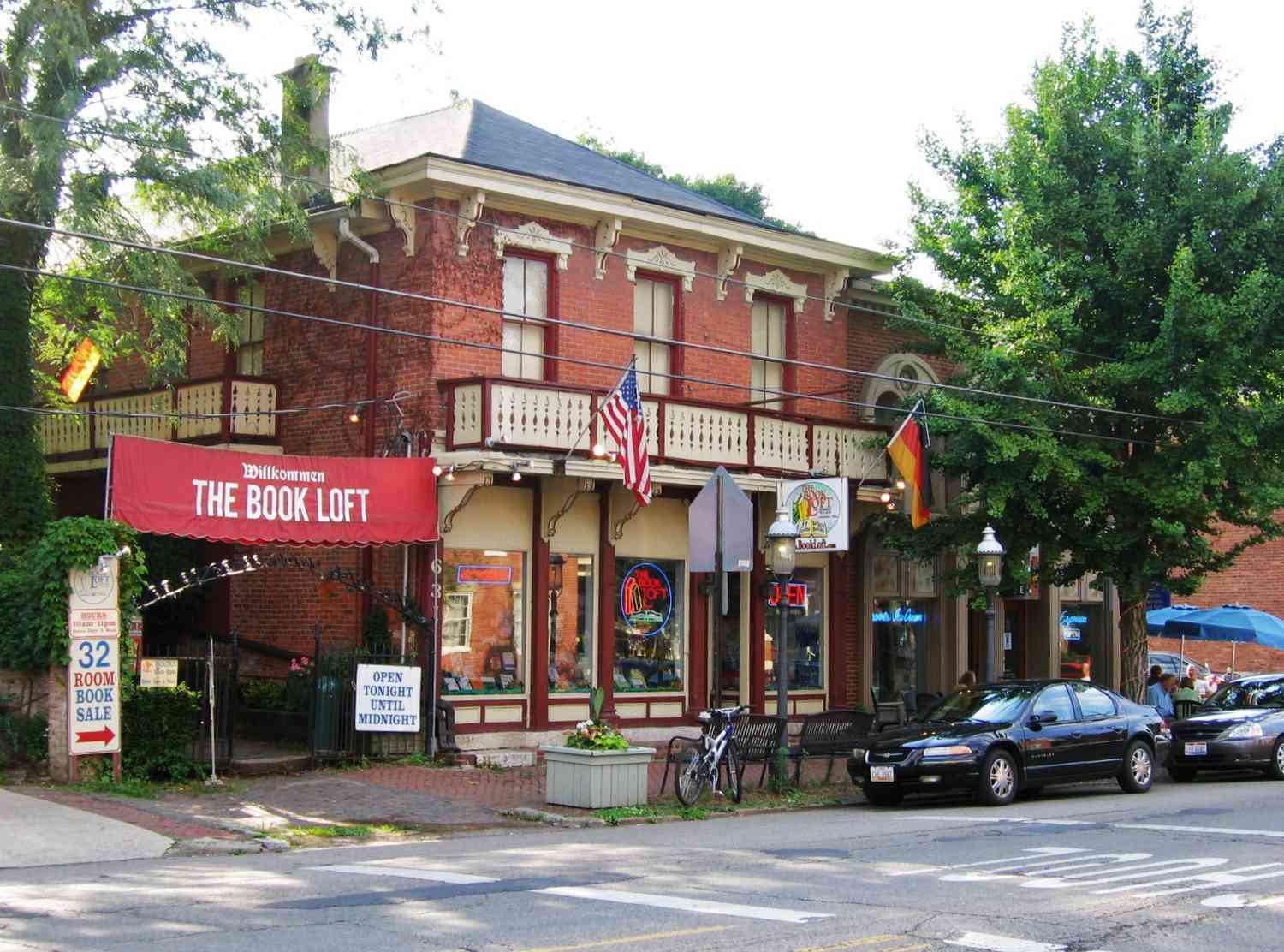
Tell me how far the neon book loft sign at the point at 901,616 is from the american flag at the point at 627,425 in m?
8.59

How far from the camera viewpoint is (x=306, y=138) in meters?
20.2

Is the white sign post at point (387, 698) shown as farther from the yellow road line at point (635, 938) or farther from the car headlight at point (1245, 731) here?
the car headlight at point (1245, 731)

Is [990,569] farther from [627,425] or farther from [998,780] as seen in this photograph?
[627,425]

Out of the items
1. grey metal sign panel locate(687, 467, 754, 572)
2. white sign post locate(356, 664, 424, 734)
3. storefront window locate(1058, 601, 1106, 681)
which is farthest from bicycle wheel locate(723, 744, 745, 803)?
storefront window locate(1058, 601, 1106, 681)

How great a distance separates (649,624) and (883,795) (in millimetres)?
6445

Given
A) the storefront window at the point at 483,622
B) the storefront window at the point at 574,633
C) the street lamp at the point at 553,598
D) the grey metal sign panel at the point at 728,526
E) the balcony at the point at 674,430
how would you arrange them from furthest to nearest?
1. the storefront window at the point at 574,633
2. the street lamp at the point at 553,598
3. the storefront window at the point at 483,622
4. the balcony at the point at 674,430
5. the grey metal sign panel at the point at 728,526

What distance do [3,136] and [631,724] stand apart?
12.0 meters

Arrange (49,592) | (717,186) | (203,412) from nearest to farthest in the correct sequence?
(49,592) → (203,412) → (717,186)

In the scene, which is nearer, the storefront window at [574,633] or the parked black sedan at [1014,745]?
the parked black sedan at [1014,745]

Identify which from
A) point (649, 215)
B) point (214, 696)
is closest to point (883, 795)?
point (214, 696)

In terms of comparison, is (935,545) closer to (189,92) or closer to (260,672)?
(260,672)

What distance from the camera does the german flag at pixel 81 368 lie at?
75.4 feet

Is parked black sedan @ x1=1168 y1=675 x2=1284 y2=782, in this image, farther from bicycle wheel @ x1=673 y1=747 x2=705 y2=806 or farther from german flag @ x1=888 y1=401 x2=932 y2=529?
bicycle wheel @ x1=673 y1=747 x2=705 y2=806

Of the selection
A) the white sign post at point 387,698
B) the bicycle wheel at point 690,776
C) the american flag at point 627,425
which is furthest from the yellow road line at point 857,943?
the american flag at point 627,425
